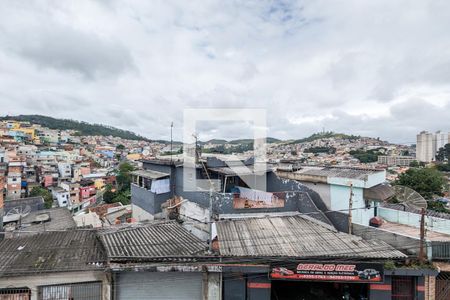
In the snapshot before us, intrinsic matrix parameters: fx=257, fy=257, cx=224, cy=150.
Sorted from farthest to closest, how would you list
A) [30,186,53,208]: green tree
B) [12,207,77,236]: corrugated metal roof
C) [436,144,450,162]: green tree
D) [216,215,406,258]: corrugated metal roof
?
[436,144,450,162]: green tree
[30,186,53,208]: green tree
[12,207,77,236]: corrugated metal roof
[216,215,406,258]: corrugated metal roof

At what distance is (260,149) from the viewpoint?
1830 centimetres

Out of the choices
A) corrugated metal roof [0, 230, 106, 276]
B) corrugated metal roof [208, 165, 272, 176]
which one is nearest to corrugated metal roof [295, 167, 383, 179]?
corrugated metal roof [208, 165, 272, 176]

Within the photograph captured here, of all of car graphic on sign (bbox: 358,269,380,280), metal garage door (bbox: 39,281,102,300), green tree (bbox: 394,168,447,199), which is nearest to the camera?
metal garage door (bbox: 39,281,102,300)

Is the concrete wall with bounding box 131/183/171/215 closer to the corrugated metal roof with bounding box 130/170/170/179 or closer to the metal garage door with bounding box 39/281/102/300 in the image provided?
the corrugated metal roof with bounding box 130/170/170/179

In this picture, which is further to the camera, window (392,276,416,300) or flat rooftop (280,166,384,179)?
flat rooftop (280,166,384,179)

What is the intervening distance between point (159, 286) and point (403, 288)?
8.47 m

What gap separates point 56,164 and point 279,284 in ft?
186

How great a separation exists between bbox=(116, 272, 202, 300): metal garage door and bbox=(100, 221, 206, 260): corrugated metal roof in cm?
69

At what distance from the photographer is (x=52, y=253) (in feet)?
30.3

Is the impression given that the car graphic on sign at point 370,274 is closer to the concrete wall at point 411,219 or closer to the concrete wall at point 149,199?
the concrete wall at point 411,219

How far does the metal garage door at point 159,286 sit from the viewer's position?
882 cm

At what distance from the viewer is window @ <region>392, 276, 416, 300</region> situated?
29.0 ft

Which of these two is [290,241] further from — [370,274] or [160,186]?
[160,186]

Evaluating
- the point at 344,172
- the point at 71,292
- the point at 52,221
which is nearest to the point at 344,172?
the point at 344,172
